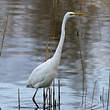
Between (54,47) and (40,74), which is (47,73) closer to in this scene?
(40,74)

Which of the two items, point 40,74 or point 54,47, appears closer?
point 40,74

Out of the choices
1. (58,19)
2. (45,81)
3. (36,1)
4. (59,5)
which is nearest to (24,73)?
(45,81)

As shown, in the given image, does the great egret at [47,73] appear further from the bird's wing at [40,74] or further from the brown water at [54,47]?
the brown water at [54,47]

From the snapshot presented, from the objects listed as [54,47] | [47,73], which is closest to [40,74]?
[47,73]

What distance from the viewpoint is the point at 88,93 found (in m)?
7.48

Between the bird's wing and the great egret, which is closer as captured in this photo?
the great egret

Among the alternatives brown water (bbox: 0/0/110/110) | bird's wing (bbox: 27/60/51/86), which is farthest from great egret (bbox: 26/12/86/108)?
brown water (bbox: 0/0/110/110)

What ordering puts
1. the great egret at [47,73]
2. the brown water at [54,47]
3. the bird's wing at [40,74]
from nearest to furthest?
the great egret at [47,73] → the bird's wing at [40,74] → the brown water at [54,47]

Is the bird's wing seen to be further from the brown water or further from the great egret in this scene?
the brown water

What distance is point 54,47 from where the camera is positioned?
1070cm

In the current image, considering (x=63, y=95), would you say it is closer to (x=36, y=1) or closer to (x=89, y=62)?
(x=89, y=62)

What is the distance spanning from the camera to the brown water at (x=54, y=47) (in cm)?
746

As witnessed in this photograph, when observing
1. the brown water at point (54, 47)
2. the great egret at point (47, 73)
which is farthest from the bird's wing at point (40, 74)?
the brown water at point (54, 47)

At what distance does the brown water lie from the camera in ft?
24.5
